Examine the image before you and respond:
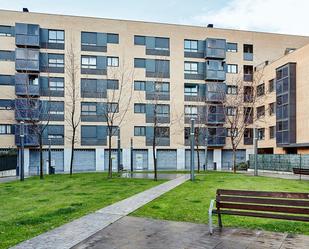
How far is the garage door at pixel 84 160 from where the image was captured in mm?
43312

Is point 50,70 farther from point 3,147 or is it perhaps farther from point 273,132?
point 273,132

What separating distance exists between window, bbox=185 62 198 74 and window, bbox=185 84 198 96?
1903mm

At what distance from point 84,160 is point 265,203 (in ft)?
126

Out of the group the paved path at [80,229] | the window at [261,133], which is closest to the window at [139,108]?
the window at [261,133]

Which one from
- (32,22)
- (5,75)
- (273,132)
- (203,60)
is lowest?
(273,132)

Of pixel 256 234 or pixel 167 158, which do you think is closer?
pixel 256 234

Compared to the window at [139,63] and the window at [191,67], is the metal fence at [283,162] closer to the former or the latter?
the window at [191,67]

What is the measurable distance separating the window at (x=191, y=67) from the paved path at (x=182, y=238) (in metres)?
40.4

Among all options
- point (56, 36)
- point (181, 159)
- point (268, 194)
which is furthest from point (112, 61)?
point (268, 194)

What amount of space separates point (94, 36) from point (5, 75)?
39.2ft

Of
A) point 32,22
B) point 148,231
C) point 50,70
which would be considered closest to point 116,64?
point 50,70

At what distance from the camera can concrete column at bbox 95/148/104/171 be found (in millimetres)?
43562

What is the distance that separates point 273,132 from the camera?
44.5m

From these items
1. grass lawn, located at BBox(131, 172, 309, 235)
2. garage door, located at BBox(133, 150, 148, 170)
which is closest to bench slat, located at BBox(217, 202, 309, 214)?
grass lawn, located at BBox(131, 172, 309, 235)
